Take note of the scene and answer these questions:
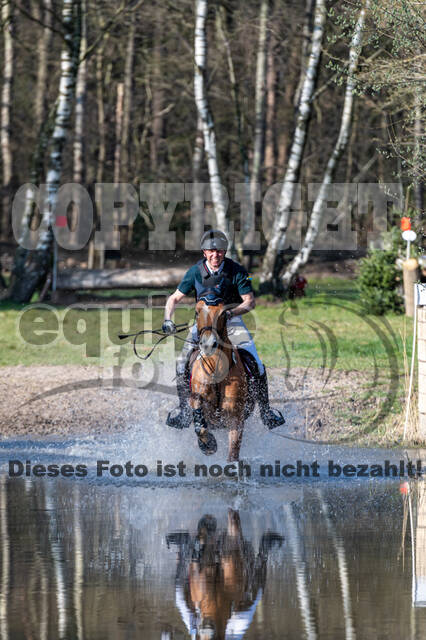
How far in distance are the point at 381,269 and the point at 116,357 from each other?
8.70m

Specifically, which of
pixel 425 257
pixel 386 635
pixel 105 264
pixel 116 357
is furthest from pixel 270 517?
pixel 105 264

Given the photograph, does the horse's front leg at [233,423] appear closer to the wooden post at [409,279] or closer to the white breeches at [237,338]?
the white breeches at [237,338]

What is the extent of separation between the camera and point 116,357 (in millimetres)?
19531

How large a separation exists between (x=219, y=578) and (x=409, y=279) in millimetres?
18761

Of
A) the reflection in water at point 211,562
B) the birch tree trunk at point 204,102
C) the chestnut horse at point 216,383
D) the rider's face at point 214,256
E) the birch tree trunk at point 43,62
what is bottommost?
the reflection in water at point 211,562

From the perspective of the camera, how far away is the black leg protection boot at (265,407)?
11.9 meters

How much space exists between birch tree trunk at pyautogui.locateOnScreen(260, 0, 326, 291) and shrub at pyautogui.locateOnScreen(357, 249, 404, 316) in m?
2.34

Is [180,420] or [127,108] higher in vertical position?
[127,108]

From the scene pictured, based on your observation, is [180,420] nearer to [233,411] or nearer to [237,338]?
[233,411]

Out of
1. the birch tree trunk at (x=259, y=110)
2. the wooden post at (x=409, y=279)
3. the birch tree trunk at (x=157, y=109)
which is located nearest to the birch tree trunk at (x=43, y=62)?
the birch tree trunk at (x=157, y=109)

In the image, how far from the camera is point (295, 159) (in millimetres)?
27391

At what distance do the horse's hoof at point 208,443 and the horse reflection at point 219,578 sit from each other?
2.15 meters

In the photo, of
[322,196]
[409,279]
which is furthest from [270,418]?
[322,196]

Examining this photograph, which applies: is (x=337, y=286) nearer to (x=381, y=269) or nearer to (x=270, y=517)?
(x=381, y=269)
